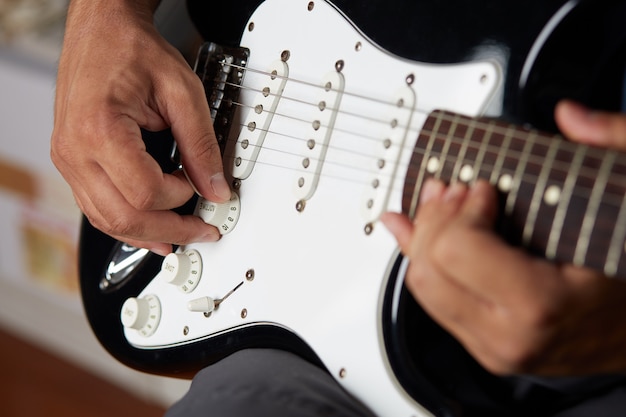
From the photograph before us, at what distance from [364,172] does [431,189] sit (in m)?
0.09

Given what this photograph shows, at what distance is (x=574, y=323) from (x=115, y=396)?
52.7 inches

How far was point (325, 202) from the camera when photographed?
Answer: 0.65 metres

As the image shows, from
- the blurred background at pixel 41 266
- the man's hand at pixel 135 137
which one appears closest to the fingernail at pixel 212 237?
the man's hand at pixel 135 137

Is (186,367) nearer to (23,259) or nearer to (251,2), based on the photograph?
(251,2)

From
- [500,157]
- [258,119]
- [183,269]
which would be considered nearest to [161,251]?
[183,269]

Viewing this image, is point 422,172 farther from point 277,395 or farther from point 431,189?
point 277,395

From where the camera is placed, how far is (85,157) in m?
0.73

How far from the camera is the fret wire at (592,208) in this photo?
46cm

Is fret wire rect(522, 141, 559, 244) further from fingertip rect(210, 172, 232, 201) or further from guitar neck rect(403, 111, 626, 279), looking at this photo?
fingertip rect(210, 172, 232, 201)

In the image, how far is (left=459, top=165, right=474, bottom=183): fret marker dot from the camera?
52cm

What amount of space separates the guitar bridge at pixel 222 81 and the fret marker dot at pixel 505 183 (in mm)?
336

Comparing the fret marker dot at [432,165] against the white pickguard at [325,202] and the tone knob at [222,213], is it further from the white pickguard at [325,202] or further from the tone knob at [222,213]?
the tone knob at [222,213]

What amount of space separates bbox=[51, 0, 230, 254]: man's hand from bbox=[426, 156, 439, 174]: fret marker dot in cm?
24

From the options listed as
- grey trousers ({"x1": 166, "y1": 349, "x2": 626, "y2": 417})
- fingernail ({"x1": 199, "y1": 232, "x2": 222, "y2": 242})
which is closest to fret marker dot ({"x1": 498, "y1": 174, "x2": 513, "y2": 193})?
grey trousers ({"x1": 166, "y1": 349, "x2": 626, "y2": 417})
